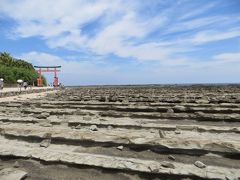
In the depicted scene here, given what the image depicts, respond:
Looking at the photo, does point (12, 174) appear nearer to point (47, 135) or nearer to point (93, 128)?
point (47, 135)

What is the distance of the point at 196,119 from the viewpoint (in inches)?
351

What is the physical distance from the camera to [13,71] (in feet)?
153

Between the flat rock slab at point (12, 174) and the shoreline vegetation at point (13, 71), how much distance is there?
38358 millimetres

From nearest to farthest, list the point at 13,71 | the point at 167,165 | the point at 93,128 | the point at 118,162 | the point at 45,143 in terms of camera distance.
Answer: the point at 167,165 < the point at 118,162 < the point at 45,143 < the point at 93,128 < the point at 13,71

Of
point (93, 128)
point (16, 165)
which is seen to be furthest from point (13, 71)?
point (16, 165)

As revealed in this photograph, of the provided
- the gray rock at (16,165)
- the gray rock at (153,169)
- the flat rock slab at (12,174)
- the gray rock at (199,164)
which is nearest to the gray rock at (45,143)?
the gray rock at (16,165)

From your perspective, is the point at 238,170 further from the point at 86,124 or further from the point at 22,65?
the point at 22,65

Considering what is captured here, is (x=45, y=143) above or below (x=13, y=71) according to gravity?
below

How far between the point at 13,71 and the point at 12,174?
46366 mm

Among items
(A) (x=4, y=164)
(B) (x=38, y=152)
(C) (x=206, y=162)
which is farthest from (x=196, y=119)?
(A) (x=4, y=164)

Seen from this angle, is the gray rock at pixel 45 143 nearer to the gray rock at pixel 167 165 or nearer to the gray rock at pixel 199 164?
the gray rock at pixel 167 165

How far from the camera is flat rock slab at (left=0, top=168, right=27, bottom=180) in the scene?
12.4ft

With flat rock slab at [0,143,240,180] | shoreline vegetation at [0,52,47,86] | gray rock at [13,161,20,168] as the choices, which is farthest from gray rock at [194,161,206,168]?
shoreline vegetation at [0,52,47,86]

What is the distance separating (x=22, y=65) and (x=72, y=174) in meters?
61.0
